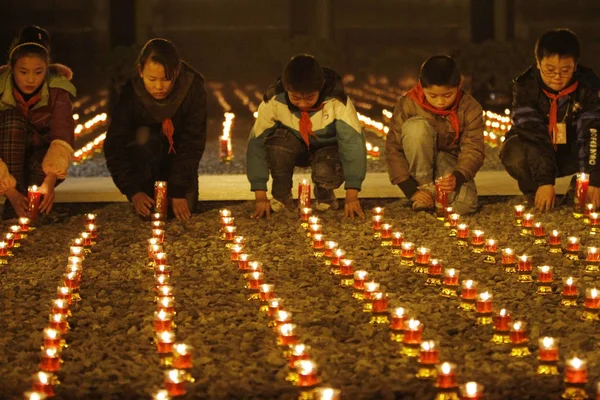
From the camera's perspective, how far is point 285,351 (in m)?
5.01

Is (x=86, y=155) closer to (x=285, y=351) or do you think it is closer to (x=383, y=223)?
(x=383, y=223)

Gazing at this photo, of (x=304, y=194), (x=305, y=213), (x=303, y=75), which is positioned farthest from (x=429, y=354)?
(x=304, y=194)

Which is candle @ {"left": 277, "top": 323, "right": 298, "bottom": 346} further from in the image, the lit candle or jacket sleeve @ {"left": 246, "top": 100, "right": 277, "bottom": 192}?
jacket sleeve @ {"left": 246, "top": 100, "right": 277, "bottom": 192}

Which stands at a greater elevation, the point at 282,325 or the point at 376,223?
the point at 376,223

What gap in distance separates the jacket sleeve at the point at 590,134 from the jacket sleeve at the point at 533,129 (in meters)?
0.21

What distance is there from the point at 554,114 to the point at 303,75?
175cm

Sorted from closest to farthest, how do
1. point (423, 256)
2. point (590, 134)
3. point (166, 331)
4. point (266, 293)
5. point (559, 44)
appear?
point (166, 331)
point (266, 293)
point (423, 256)
point (559, 44)
point (590, 134)

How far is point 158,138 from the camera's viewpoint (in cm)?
844

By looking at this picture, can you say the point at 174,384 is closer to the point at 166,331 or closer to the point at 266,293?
the point at 166,331

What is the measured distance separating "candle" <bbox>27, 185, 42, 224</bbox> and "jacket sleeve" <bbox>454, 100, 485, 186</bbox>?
2.70 metres

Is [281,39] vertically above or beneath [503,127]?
above

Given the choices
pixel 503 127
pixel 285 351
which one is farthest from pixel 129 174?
pixel 503 127

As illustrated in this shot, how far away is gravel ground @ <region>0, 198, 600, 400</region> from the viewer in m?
4.64

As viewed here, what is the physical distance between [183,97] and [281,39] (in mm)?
13592
